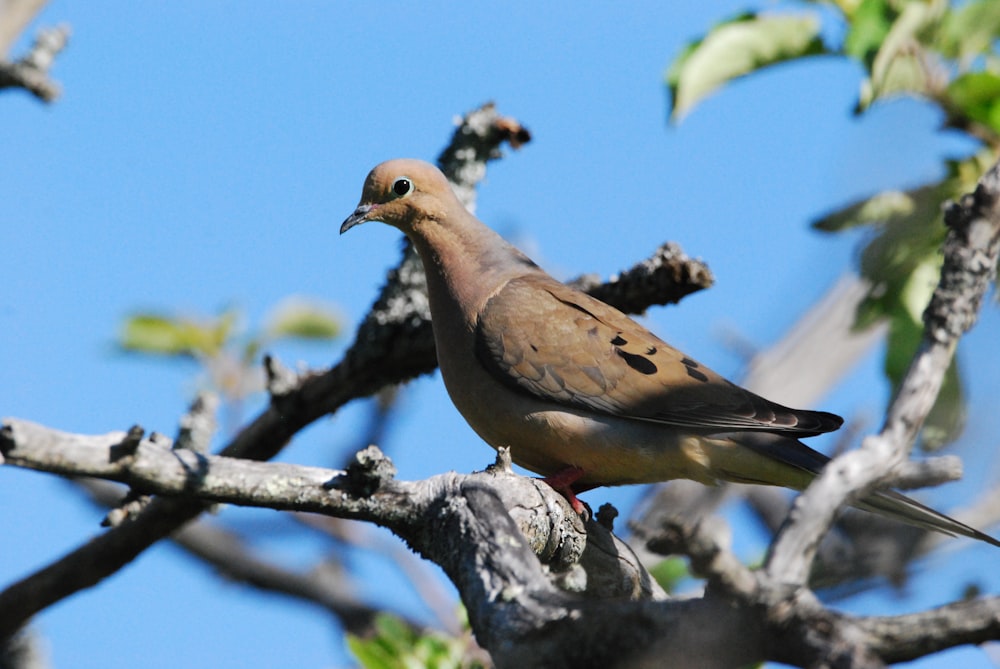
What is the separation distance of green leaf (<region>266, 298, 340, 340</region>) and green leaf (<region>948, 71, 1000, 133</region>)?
369 cm

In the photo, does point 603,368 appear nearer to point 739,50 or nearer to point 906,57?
point 739,50

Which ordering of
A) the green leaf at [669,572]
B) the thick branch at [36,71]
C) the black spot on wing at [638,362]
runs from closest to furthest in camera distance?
the black spot on wing at [638,362] < the green leaf at [669,572] < the thick branch at [36,71]

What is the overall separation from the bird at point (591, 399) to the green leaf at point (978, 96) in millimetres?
1162

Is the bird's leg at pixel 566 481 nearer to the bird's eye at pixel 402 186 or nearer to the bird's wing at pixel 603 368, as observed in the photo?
the bird's wing at pixel 603 368

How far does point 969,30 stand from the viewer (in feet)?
12.5

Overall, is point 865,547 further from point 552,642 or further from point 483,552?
point 483,552

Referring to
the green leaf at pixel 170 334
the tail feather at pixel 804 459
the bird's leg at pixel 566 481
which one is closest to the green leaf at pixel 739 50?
the tail feather at pixel 804 459

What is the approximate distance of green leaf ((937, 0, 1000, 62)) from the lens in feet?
12.2

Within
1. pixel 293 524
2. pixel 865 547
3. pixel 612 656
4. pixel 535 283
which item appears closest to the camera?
pixel 865 547

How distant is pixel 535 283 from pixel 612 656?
2478mm

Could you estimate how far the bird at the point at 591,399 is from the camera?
3846 millimetres

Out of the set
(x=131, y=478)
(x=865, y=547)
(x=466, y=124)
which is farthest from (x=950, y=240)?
(x=466, y=124)

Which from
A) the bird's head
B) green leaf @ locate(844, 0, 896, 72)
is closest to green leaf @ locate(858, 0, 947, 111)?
green leaf @ locate(844, 0, 896, 72)

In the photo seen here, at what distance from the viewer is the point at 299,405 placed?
172 inches
